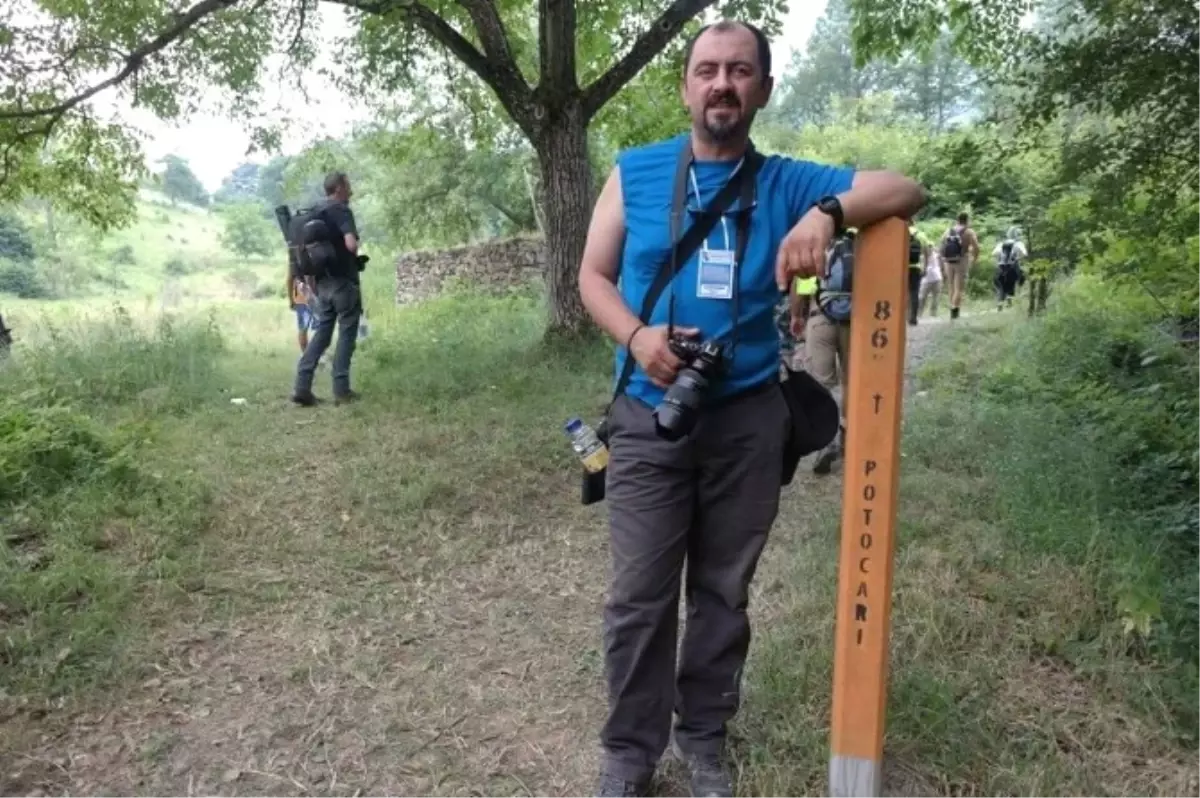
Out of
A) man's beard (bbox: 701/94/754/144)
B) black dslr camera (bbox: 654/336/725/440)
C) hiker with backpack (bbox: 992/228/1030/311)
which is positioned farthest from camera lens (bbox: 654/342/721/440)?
hiker with backpack (bbox: 992/228/1030/311)

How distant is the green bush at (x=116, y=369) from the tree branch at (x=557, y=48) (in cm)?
410

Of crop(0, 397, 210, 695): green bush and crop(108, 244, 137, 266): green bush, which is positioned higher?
crop(108, 244, 137, 266): green bush

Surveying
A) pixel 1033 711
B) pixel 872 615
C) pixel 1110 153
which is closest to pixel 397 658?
pixel 872 615

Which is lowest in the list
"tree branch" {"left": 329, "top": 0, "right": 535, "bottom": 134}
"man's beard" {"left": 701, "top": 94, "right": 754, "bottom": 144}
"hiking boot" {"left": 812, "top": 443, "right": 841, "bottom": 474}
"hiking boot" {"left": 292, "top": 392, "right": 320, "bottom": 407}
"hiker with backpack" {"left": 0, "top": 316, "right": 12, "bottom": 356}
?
"hiking boot" {"left": 812, "top": 443, "right": 841, "bottom": 474}

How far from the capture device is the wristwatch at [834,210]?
2053 mm

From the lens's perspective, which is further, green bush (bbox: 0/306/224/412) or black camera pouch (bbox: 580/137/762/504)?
green bush (bbox: 0/306/224/412)

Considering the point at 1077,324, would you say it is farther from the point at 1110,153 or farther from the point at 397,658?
the point at 397,658

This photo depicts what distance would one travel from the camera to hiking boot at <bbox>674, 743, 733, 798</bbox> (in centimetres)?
246

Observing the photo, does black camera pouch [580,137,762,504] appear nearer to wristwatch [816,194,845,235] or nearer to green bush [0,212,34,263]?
wristwatch [816,194,845,235]

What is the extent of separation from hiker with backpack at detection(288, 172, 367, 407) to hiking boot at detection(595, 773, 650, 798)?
5.39 m

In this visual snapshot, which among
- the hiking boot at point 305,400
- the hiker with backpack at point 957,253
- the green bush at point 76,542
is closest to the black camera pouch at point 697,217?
the green bush at point 76,542

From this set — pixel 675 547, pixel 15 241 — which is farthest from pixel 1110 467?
pixel 15 241

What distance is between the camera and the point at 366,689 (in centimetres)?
316

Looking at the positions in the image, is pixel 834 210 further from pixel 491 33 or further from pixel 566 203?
pixel 491 33
